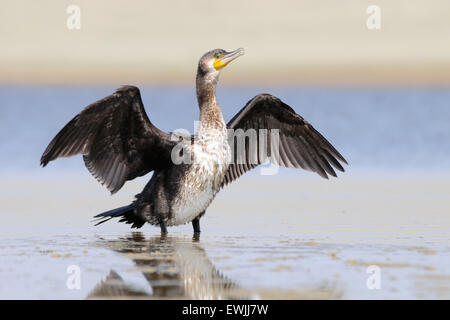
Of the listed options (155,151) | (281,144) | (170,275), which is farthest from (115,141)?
(170,275)

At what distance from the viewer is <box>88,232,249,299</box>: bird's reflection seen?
6.46 meters

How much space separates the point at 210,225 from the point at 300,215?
4.05 ft

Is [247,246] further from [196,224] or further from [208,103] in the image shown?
[208,103]

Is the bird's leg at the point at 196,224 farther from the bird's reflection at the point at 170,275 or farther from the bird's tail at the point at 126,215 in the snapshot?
the bird's reflection at the point at 170,275

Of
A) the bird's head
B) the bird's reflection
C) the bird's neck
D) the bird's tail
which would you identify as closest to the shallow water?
the bird's reflection

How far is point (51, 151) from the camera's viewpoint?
30.9 ft

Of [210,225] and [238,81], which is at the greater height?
[238,81]

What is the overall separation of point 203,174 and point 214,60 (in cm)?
129

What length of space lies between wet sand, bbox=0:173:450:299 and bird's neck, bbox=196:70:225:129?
1115 millimetres

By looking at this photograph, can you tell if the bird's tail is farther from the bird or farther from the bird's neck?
the bird's neck

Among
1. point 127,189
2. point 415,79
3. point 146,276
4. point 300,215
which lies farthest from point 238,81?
point 146,276

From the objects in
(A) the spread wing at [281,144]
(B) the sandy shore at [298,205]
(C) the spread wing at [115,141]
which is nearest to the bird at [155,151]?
(C) the spread wing at [115,141]

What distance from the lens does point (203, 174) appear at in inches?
370

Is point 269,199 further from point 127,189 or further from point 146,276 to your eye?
point 146,276
